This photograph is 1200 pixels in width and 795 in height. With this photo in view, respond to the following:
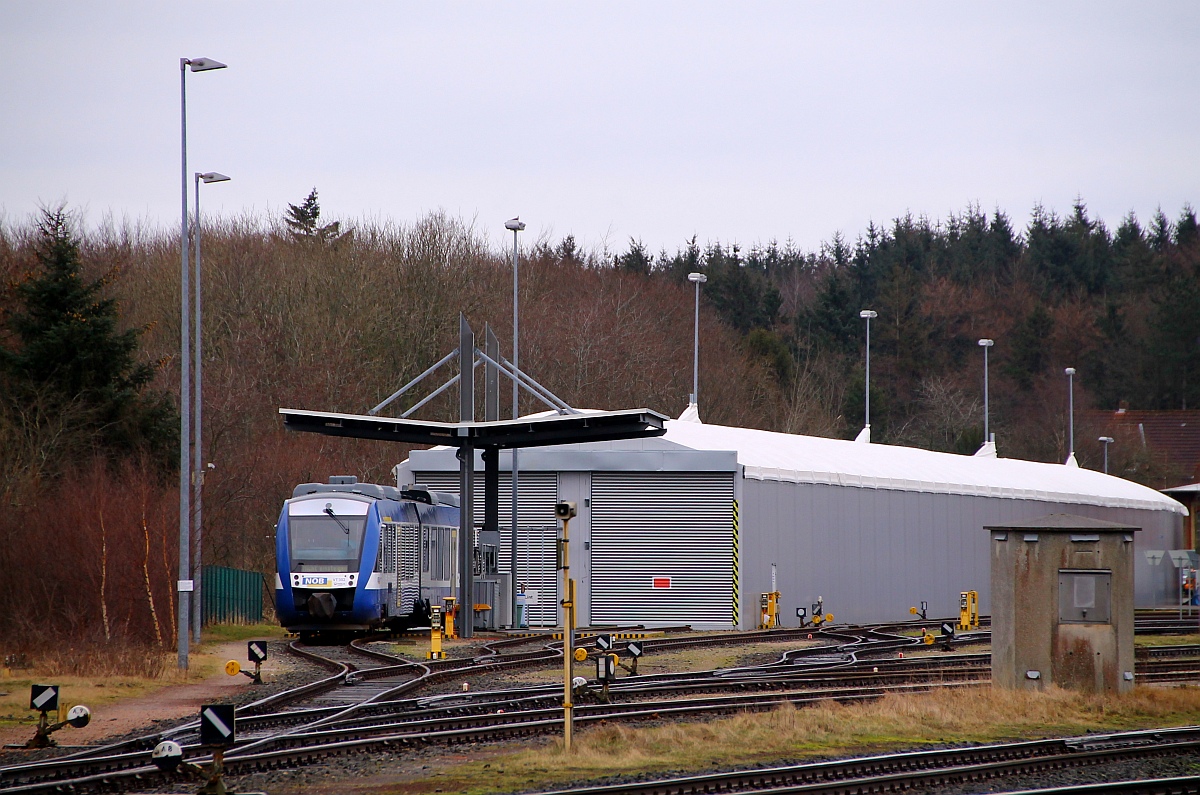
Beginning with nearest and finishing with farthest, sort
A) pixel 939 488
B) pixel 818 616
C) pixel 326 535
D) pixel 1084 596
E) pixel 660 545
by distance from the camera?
pixel 1084 596 → pixel 326 535 → pixel 818 616 → pixel 660 545 → pixel 939 488

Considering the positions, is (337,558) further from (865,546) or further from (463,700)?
(865,546)

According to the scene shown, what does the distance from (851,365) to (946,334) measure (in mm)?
7940

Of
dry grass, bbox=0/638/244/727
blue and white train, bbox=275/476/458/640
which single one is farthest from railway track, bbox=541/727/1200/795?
blue and white train, bbox=275/476/458/640

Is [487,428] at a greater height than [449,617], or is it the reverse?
[487,428]

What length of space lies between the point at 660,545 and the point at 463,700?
57.7ft

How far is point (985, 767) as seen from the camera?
1302 cm

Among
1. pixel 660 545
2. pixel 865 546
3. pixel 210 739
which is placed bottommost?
pixel 865 546

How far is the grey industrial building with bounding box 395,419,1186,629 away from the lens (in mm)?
35625

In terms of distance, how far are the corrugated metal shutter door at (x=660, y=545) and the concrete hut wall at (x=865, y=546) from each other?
72cm

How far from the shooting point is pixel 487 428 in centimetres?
2983

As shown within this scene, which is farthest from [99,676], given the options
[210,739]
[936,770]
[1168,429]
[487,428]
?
[1168,429]

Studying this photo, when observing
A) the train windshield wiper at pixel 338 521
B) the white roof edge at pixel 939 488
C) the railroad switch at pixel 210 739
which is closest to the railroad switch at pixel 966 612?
the white roof edge at pixel 939 488

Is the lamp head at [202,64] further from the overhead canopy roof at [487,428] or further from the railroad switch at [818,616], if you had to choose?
the railroad switch at [818,616]

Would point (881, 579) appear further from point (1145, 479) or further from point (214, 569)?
point (1145, 479)
